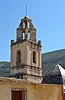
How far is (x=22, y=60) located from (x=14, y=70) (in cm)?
170

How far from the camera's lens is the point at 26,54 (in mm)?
34875

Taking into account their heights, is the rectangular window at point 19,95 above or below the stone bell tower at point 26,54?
below

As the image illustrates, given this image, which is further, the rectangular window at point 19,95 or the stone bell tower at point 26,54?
the stone bell tower at point 26,54

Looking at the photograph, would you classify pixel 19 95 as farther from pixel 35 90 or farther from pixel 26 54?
pixel 26 54

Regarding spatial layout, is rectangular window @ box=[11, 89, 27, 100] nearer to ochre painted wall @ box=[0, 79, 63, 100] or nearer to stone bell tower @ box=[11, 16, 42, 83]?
ochre painted wall @ box=[0, 79, 63, 100]

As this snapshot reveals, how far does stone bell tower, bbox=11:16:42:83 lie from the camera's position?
1358 inches

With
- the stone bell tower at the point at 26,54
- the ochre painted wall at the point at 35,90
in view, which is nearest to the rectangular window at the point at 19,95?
the ochre painted wall at the point at 35,90

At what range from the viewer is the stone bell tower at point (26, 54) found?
3450cm

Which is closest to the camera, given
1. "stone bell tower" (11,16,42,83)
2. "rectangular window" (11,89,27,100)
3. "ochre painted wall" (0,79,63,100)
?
"ochre painted wall" (0,79,63,100)

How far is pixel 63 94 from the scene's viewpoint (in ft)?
41.2

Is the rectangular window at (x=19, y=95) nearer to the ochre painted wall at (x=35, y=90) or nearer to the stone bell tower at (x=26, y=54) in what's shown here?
the ochre painted wall at (x=35, y=90)

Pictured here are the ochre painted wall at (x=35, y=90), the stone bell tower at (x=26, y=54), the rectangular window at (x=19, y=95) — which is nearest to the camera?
the ochre painted wall at (x=35, y=90)

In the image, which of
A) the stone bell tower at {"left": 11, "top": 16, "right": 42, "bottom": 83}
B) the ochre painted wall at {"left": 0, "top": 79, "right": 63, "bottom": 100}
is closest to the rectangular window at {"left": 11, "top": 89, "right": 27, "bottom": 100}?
the ochre painted wall at {"left": 0, "top": 79, "right": 63, "bottom": 100}

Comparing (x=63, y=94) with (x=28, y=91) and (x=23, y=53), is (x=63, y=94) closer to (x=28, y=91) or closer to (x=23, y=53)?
(x=28, y=91)
